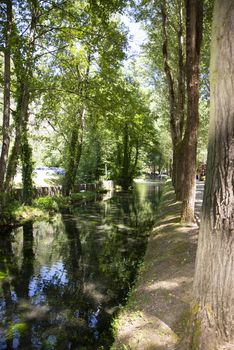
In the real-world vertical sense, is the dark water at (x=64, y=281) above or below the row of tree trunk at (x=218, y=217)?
below

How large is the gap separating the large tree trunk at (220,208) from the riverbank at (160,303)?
3.33 ft

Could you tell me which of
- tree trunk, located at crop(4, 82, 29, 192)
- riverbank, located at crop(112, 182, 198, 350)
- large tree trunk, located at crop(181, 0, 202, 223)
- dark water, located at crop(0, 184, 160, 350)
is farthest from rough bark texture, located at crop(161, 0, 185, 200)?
riverbank, located at crop(112, 182, 198, 350)

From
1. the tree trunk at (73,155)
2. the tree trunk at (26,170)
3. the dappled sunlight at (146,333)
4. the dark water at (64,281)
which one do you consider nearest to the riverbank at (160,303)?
the dappled sunlight at (146,333)

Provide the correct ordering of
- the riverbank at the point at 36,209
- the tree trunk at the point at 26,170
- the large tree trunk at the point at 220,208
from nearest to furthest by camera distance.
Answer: the large tree trunk at the point at 220,208
the riverbank at the point at 36,209
the tree trunk at the point at 26,170

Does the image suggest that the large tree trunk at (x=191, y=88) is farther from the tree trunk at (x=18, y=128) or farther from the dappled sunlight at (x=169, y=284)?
the tree trunk at (x=18, y=128)

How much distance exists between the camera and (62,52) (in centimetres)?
1834

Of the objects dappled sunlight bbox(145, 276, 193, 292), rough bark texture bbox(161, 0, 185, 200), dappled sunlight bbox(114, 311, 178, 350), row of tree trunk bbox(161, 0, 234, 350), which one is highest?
rough bark texture bbox(161, 0, 185, 200)

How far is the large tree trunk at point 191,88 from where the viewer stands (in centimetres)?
1017

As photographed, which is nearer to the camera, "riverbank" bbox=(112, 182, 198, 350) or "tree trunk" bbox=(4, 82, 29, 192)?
"riverbank" bbox=(112, 182, 198, 350)

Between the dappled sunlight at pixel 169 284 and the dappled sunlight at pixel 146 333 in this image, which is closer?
the dappled sunlight at pixel 146 333

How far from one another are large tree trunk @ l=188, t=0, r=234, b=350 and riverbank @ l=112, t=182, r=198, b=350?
1.01 m

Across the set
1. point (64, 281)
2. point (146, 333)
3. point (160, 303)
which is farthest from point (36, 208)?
point (146, 333)

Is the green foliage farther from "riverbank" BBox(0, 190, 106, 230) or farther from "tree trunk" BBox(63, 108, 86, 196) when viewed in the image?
"tree trunk" BBox(63, 108, 86, 196)

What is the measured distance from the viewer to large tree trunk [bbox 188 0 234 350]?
10.5ft
